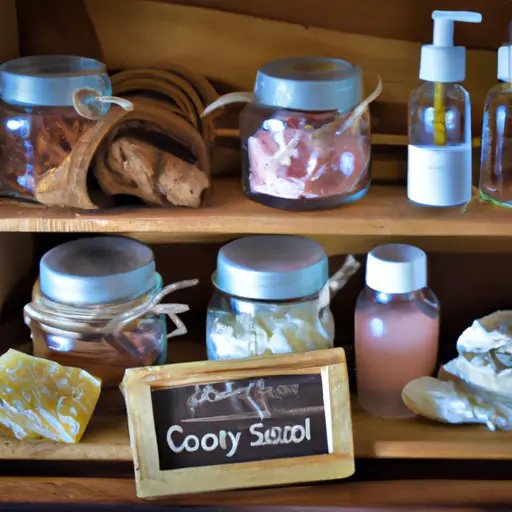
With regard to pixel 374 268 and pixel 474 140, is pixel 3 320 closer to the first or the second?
pixel 374 268

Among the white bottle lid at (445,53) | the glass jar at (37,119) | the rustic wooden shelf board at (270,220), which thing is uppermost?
the white bottle lid at (445,53)

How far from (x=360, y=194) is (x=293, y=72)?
0.43 ft

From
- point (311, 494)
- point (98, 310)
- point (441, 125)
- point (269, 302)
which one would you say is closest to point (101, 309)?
point (98, 310)

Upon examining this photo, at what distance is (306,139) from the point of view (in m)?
0.72

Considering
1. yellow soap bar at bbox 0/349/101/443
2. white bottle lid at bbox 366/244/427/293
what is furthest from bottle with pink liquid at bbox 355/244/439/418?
yellow soap bar at bbox 0/349/101/443

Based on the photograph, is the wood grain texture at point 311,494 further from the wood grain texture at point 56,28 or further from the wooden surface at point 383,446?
the wood grain texture at point 56,28

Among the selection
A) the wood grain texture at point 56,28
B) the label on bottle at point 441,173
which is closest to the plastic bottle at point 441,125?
the label on bottle at point 441,173

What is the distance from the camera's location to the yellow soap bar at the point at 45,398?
0.77m

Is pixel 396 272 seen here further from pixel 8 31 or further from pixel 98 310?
pixel 8 31

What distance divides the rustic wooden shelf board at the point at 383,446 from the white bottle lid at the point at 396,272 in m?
0.14

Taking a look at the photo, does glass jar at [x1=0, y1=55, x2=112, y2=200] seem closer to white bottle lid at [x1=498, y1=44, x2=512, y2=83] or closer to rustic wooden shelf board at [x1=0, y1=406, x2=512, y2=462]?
rustic wooden shelf board at [x1=0, y1=406, x2=512, y2=462]

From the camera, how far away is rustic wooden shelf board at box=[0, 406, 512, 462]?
76 centimetres

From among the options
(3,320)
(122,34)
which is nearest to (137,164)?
(122,34)

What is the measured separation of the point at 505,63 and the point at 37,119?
42cm
